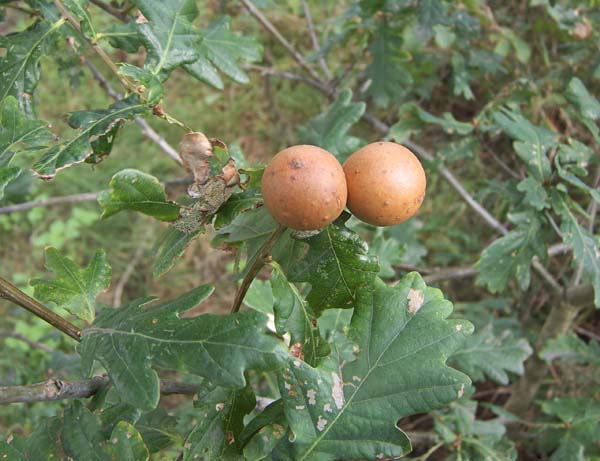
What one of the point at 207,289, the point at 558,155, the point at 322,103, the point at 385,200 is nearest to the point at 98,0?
the point at 207,289

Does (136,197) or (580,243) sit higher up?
(136,197)

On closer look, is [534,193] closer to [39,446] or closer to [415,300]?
[415,300]

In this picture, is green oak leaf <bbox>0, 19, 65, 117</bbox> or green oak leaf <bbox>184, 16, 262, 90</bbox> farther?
green oak leaf <bbox>184, 16, 262, 90</bbox>

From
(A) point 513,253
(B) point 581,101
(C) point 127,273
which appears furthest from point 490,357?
(C) point 127,273

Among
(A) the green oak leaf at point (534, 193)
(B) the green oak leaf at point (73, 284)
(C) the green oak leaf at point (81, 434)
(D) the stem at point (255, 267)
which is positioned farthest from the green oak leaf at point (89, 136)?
(A) the green oak leaf at point (534, 193)

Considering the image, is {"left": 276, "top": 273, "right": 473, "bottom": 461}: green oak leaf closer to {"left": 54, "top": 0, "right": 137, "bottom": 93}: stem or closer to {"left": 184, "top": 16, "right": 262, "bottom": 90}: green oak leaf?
{"left": 54, "top": 0, "right": 137, "bottom": 93}: stem

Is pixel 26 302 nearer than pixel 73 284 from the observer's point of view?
Yes

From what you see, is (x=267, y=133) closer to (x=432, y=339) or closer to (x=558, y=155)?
(x=558, y=155)

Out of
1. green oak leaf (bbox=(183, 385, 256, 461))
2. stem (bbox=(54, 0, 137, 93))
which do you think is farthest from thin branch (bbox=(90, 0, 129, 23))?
green oak leaf (bbox=(183, 385, 256, 461))
